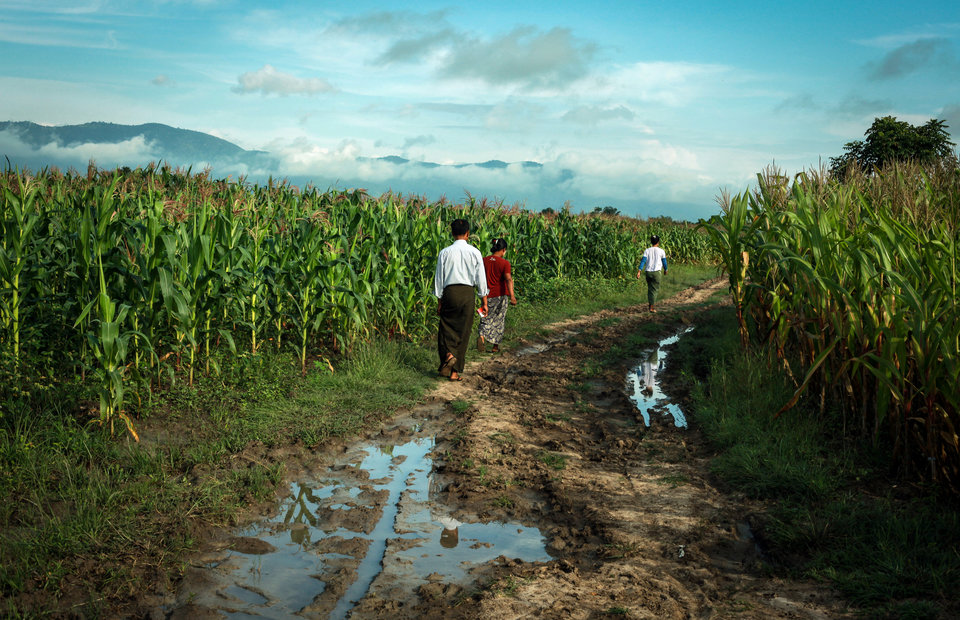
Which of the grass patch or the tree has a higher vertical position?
the tree

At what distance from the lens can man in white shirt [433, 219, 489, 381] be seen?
870 centimetres

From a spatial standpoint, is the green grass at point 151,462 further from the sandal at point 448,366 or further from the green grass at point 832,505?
the green grass at point 832,505

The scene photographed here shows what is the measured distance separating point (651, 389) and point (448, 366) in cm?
283

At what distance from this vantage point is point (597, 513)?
4.61m

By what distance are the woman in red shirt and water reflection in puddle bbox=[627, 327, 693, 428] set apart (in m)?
2.38

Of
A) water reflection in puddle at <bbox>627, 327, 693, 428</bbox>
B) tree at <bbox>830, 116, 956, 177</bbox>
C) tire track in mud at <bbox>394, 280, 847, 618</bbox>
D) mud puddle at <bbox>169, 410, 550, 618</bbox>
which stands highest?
tree at <bbox>830, 116, 956, 177</bbox>

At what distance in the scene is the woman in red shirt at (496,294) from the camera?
1070cm

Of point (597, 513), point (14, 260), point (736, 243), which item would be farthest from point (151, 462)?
point (736, 243)

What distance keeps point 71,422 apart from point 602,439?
501 cm

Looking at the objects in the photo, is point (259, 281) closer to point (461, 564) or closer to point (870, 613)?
point (461, 564)

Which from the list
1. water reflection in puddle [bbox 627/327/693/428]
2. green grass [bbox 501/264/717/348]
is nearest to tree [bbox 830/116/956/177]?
green grass [bbox 501/264/717/348]

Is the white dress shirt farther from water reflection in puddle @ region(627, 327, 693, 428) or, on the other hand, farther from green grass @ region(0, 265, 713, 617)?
water reflection in puddle @ region(627, 327, 693, 428)

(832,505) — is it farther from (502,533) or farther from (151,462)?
(151,462)

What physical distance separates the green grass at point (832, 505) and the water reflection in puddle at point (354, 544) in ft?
5.76
